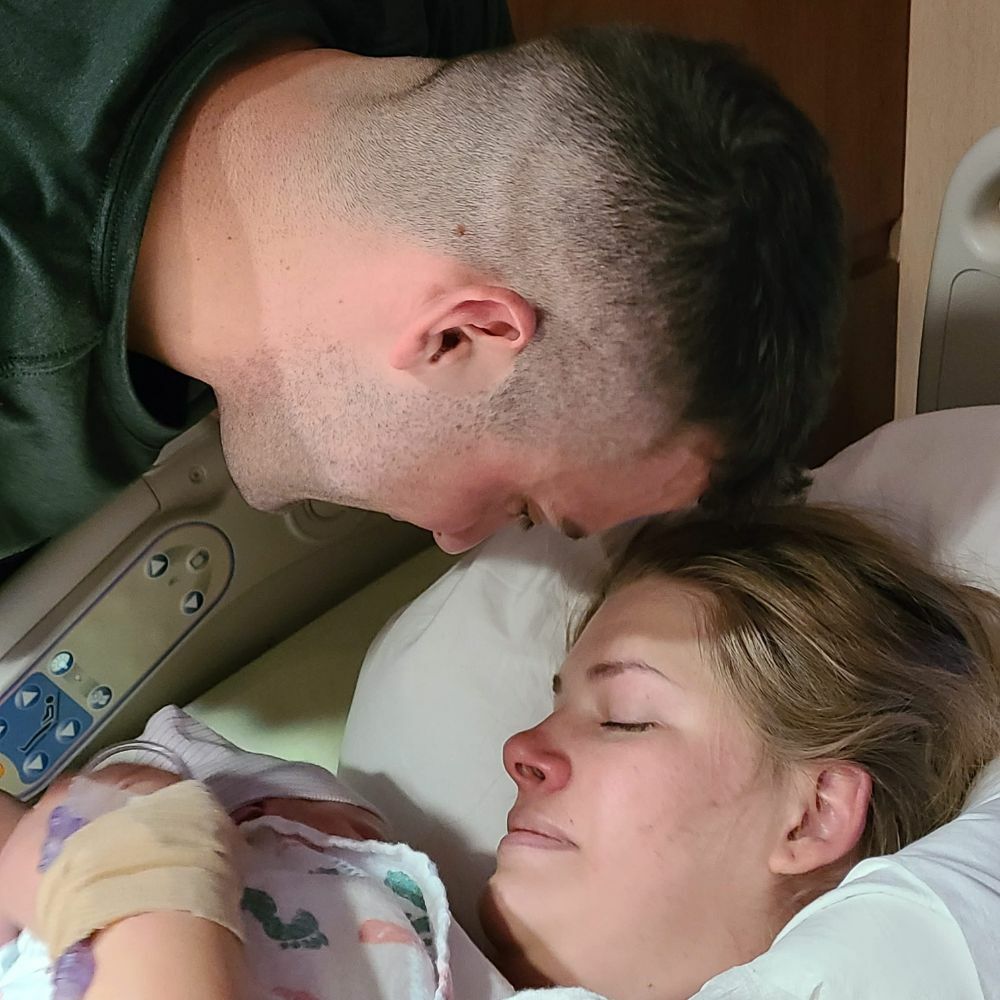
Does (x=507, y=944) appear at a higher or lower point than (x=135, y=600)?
lower

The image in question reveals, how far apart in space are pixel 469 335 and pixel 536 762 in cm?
32

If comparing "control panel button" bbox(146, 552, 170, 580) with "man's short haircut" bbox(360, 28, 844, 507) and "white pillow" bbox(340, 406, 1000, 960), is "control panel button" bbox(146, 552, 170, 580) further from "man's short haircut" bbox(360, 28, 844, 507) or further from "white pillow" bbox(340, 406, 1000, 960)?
"man's short haircut" bbox(360, 28, 844, 507)

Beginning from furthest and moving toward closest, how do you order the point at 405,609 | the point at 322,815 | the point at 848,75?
the point at 848,75, the point at 405,609, the point at 322,815

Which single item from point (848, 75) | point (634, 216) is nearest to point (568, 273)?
point (634, 216)

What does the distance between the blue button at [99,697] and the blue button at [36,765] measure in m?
0.06

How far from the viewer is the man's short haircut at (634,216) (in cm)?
77

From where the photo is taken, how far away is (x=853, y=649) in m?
0.98

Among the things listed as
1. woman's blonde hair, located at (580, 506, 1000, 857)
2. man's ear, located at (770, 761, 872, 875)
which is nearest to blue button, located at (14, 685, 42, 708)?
woman's blonde hair, located at (580, 506, 1000, 857)

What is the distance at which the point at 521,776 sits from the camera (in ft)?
3.09

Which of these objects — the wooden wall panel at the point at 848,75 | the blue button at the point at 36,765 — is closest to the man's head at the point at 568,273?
the blue button at the point at 36,765

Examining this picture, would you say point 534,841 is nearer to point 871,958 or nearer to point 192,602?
point 871,958

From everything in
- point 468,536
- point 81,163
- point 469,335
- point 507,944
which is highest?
point 81,163

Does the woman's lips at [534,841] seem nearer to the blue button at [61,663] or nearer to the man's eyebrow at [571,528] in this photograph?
the man's eyebrow at [571,528]

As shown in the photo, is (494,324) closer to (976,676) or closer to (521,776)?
(521,776)
